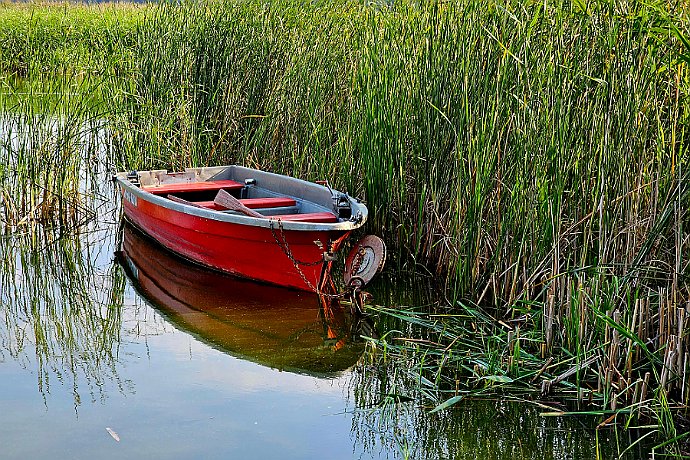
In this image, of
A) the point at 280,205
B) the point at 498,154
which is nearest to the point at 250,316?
the point at 280,205

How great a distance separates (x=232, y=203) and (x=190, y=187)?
88 centimetres

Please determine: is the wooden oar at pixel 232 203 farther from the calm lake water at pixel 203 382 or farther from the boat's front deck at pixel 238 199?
the calm lake water at pixel 203 382

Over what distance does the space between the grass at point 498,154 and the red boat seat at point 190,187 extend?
0.52 m

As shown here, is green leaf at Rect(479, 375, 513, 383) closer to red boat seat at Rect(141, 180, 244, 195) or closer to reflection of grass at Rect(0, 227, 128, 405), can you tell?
reflection of grass at Rect(0, 227, 128, 405)

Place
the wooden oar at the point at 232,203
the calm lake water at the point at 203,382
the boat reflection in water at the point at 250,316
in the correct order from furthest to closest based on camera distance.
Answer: the wooden oar at the point at 232,203, the boat reflection in water at the point at 250,316, the calm lake water at the point at 203,382

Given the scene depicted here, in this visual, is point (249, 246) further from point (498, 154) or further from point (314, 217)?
point (498, 154)

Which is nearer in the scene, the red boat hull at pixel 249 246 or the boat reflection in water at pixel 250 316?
the boat reflection in water at pixel 250 316

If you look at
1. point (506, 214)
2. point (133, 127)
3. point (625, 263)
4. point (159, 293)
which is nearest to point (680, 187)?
point (625, 263)

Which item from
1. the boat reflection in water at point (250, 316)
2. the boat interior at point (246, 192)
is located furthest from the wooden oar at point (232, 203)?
the boat reflection in water at point (250, 316)

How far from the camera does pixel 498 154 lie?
534cm

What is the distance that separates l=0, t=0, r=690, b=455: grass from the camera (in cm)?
414

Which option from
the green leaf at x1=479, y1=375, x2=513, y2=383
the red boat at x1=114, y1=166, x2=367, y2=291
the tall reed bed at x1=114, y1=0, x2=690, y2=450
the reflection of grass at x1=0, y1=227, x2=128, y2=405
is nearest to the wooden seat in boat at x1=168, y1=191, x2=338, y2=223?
the red boat at x1=114, y1=166, x2=367, y2=291

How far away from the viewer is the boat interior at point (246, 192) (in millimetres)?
6297

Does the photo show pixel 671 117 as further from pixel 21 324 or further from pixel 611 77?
pixel 21 324
